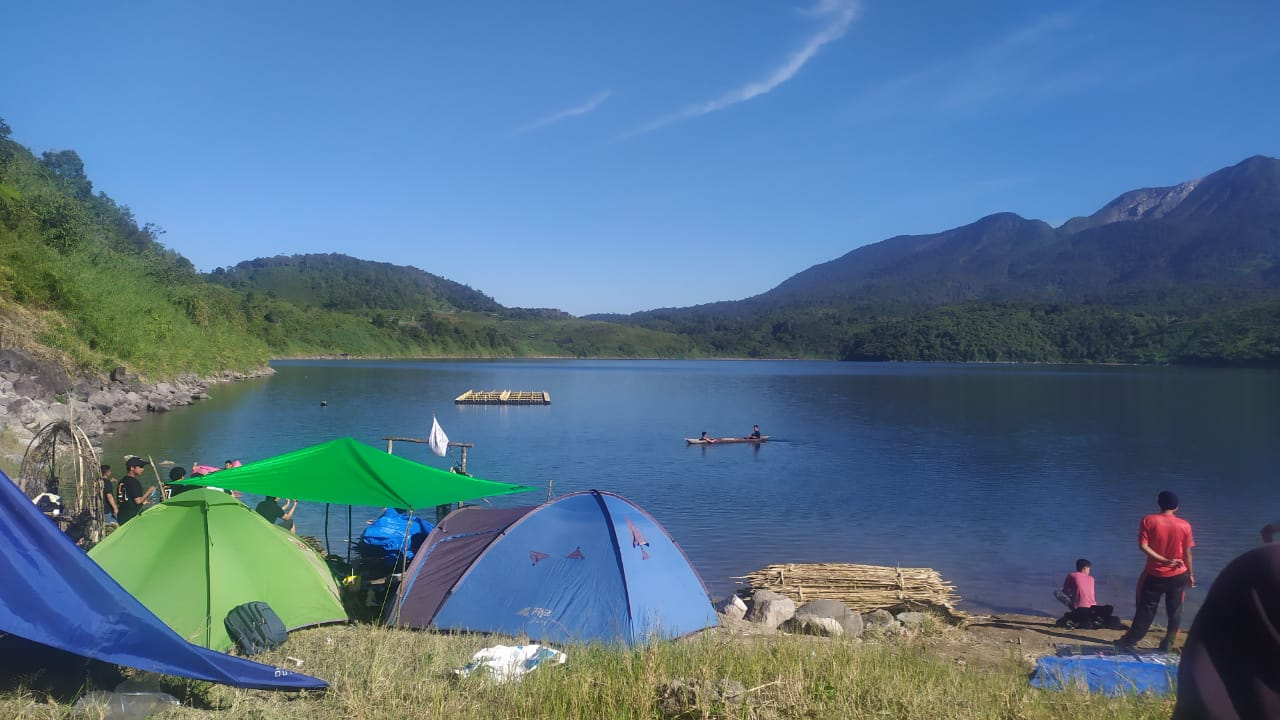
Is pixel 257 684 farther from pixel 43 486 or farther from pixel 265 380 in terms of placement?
pixel 265 380

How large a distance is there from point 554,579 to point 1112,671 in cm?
527

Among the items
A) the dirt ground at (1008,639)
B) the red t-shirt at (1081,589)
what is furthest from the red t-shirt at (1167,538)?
the red t-shirt at (1081,589)

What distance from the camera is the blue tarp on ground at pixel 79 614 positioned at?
196 inches

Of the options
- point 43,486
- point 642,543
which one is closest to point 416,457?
point 43,486

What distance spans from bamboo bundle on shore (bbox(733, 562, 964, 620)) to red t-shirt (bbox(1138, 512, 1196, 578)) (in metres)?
3.09

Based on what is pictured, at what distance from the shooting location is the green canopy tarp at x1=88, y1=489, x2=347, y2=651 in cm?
738

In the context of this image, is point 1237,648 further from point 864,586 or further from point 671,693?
point 864,586

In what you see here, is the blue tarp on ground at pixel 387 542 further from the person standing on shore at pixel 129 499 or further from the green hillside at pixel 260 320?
the green hillside at pixel 260 320

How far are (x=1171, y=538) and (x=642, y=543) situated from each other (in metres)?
5.57

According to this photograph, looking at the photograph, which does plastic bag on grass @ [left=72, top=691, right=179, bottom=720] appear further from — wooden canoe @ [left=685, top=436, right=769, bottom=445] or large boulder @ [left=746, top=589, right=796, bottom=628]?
wooden canoe @ [left=685, top=436, right=769, bottom=445]

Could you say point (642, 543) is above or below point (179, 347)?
below

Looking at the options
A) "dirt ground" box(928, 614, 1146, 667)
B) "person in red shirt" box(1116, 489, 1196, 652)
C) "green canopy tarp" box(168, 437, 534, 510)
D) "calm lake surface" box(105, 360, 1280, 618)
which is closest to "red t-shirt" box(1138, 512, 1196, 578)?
"person in red shirt" box(1116, 489, 1196, 652)

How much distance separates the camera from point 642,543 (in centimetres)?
883

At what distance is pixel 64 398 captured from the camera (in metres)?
26.7
